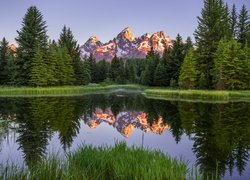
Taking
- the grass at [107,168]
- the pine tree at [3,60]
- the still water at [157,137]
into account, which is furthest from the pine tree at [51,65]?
the grass at [107,168]

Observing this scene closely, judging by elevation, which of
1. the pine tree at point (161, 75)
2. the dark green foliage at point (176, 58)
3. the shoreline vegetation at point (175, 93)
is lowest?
the shoreline vegetation at point (175, 93)

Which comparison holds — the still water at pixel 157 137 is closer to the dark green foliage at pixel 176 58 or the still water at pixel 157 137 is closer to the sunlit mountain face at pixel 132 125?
the sunlit mountain face at pixel 132 125

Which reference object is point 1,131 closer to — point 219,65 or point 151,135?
point 151,135

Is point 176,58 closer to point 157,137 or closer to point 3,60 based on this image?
point 3,60

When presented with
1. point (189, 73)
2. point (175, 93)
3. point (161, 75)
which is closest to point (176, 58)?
point (161, 75)

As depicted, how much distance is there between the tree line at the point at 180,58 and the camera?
173 feet

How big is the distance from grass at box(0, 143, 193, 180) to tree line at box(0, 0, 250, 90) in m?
46.2

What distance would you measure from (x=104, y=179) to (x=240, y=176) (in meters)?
4.65

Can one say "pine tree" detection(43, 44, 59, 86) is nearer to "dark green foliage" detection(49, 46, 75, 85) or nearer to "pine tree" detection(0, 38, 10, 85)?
"dark green foliage" detection(49, 46, 75, 85)

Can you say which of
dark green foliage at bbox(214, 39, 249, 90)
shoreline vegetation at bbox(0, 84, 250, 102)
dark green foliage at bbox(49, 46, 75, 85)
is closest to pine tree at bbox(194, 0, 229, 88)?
dark green foliage at bbox(214, 39, 249, 90)

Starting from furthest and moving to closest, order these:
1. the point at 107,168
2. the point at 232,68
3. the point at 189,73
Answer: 1. the point at 189,73
2. the point at 232,68
3. the point at 107,168

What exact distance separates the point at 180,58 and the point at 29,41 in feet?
102

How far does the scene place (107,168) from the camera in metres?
7.70

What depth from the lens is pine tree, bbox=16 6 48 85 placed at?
59.4 meters
